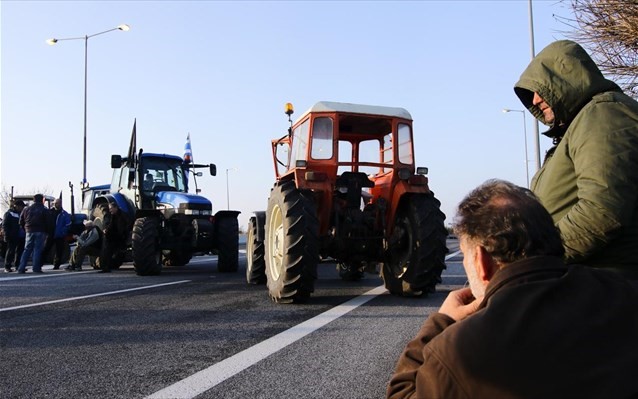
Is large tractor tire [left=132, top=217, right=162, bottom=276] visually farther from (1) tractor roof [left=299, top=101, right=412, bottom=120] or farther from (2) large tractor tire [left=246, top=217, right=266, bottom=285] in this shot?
(1) tractor roof [left=299, top=101, right=412, bottom=120]

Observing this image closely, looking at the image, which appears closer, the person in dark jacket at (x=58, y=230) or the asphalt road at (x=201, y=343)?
the asphalt road at (x=201, y=343)

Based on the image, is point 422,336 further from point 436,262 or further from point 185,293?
point 185,293

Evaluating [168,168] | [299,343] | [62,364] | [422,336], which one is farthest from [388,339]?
[168,168]

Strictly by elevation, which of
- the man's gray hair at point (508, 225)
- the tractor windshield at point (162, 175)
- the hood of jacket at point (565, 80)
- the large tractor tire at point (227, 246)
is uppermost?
the tractor windshield at point (162, 175)

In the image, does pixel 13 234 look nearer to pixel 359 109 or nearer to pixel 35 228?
pixel 35 228

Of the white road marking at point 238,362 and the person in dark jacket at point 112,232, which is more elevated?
the person in dark jacket at point 112,232

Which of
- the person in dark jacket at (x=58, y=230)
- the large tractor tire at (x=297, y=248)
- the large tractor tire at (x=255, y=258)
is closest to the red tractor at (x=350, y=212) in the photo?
the large tractor tire at (x=297, y=248)

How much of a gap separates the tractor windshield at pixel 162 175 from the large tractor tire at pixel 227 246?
1.84 m

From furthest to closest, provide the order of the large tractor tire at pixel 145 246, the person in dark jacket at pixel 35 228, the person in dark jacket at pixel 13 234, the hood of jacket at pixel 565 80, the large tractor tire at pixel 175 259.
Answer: the large tractor tire at pixel 175 259 → the person in dark jacket at pixel 13 234 → the person in dark jacket at pixel 35 228 → the large tractor tire at pixel 145 246 → the hood of jacket at pixel 565 80

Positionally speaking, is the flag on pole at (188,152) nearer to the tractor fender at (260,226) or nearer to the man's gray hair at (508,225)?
the tractor fender at (260,226)

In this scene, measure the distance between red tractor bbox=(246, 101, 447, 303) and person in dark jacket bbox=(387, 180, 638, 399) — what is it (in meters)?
5.00

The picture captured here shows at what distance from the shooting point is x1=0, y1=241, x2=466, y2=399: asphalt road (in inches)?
130

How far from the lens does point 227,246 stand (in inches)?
470

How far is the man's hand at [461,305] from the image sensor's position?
1.59m
